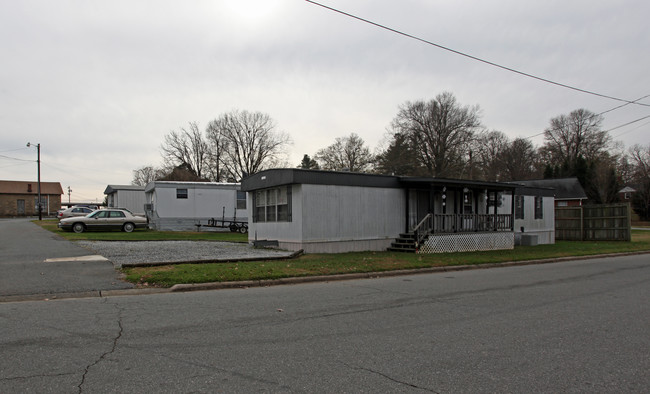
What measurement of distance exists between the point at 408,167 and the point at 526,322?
1689 inches

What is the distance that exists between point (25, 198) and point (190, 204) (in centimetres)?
6399

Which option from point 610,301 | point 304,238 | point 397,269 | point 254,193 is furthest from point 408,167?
point 610,301

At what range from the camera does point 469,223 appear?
2064 cm

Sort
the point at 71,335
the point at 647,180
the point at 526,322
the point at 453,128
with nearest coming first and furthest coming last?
the point at 71,335 < the point at 526,322 < the point at 453,128 < the point at 647,180

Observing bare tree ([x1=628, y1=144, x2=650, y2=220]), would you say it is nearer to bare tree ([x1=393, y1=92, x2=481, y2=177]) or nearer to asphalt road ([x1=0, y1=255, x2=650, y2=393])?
bare tree ([x1=393, y1=92, x2=481, y2=177])

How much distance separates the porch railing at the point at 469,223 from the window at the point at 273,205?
6266 millimetres

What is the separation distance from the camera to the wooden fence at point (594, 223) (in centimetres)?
2648

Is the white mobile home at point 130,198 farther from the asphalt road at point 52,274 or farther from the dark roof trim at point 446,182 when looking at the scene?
the dark roof trim at point 446,182

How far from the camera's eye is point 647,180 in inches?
2167

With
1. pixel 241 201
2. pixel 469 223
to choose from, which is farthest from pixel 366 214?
pixel 241 201

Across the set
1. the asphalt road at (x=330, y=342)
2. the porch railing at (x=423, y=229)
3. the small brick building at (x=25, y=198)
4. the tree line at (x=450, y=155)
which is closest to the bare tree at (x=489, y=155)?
the tree line at (x=450, y=155)

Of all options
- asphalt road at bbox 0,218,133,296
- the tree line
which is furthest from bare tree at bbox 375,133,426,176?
asphalt road at bbox 0,218,133,296

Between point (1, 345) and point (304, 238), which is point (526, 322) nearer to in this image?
point (1, 345)

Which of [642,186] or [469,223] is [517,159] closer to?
[642,186]
